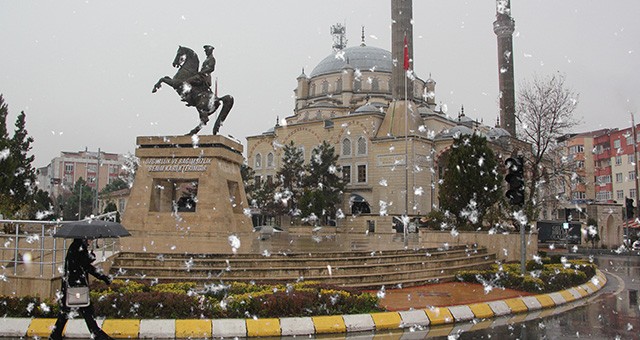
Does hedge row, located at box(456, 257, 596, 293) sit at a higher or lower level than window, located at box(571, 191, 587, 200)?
lower

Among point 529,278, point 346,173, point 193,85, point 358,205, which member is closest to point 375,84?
point 346,173

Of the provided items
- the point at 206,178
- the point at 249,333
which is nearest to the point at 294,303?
the point at 249,333

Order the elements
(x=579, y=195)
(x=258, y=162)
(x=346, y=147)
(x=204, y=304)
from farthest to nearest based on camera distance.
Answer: (x=579, y=195), (x=258, y=162), (x=346, y=147), (x=204, y=304)

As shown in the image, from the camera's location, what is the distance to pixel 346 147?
51.0 m

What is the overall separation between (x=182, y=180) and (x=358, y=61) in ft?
149

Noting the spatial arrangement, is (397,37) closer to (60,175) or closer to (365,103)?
(365,103)

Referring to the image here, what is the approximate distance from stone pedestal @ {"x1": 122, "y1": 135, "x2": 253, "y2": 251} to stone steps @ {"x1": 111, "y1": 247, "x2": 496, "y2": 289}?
6552 millimetres

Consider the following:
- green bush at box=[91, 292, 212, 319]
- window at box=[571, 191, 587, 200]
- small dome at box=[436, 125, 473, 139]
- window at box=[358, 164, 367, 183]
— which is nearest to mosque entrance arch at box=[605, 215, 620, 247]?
small dome at box=[436, 125, 473, 139]

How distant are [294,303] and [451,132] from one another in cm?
4270

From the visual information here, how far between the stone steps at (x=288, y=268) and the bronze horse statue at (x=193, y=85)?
901 centimetres

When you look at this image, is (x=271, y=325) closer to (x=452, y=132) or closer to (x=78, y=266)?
(x=78, y=266)

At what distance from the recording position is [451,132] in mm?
48750

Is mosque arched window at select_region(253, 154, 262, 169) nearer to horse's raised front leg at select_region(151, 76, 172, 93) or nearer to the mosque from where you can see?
the mosque

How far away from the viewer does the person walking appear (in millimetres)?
6707
